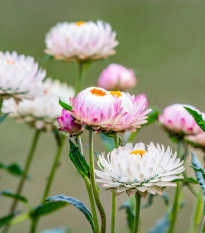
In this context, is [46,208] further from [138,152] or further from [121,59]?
[121,59]

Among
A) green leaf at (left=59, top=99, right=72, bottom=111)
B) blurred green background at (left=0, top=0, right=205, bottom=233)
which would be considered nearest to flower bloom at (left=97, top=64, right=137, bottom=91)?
green leaf at (left=59, top=99, right=72, bottom=111)

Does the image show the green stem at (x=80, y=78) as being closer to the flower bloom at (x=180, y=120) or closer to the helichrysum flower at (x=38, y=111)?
the helichrysum flower at (x=38, y=111)

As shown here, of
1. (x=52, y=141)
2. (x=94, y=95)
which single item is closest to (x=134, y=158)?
(x=94, y=95)

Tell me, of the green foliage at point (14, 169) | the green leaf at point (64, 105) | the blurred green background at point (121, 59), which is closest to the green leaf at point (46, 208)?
the green foliage at point (14, 169)

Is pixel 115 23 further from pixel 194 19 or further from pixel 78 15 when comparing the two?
pixel 194 19

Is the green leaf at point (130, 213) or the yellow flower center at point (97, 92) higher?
the yellow flower center at point (97, 92)

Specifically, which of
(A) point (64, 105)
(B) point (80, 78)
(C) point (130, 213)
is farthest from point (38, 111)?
(A) point (64, 105)

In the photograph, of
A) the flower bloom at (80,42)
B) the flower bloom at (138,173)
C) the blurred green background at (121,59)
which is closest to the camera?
the flower bloom at (138,173)
